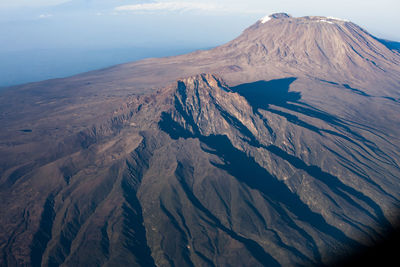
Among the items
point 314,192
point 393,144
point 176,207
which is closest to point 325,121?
point 393,144

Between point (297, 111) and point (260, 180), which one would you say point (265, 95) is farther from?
point (260, 180)

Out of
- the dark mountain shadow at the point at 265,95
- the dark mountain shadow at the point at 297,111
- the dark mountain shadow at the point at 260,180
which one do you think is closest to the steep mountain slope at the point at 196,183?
the dark mountain shadow at the point at 260,180

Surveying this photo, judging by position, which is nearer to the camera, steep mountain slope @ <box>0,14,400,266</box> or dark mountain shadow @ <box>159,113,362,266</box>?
steep mountain slope @ <box>0,14,400,266</box>

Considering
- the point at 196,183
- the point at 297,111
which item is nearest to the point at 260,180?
the point at 196,183

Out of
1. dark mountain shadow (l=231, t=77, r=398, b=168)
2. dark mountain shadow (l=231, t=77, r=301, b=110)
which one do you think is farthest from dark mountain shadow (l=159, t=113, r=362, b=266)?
dark mountain shadow (l=231, t=77, r=301, b=110)

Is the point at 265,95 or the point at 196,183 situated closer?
the point at 196,183

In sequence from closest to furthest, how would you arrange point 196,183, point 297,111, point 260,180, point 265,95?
point 196,183
point 260,180
point 297,111
point 265,95

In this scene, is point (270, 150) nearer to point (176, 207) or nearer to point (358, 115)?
point (176, 207)

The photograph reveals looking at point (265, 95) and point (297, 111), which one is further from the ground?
point (265, 95)

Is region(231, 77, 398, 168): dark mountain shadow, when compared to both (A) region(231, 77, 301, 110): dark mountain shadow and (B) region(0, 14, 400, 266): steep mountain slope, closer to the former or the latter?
(A) region(231, 77, 301, 110): dark mountain shadow
